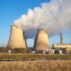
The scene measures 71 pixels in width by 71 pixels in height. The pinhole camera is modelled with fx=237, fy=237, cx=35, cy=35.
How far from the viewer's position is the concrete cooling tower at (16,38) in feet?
331

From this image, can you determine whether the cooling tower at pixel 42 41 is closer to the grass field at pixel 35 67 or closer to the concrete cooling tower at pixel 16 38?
the concrete cooling tower at pixel 16 38

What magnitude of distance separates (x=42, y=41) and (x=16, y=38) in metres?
12.2

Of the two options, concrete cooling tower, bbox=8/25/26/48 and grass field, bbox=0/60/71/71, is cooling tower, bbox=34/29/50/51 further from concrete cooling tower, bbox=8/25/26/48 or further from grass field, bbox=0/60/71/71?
grass field, bbox=0/60/71/71

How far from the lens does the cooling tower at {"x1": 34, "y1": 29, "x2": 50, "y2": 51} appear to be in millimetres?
104300

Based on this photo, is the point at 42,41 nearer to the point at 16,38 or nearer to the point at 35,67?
the point at 16,38

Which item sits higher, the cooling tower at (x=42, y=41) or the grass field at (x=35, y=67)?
the cooling tower at (x=42, y=41)

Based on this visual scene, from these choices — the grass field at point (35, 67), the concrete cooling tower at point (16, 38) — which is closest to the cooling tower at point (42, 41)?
the concrete cooling tower at point (16, 38)

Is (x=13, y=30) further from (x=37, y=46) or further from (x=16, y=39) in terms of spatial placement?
(x=37, y=46)


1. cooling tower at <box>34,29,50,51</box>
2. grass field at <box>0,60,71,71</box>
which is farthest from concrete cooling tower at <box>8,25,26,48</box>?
grass field at <box>0,60,71,71</box>

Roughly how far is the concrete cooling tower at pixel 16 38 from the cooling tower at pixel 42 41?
6899 mm

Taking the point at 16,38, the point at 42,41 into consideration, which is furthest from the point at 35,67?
the point at 42,41

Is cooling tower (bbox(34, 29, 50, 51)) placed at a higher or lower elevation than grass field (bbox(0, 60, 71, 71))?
higher

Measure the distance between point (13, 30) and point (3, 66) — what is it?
85.6 metres

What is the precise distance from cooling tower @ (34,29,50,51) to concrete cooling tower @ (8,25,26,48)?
6899mm
